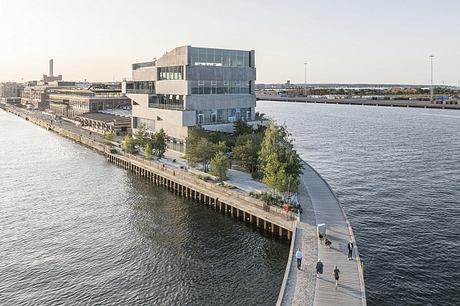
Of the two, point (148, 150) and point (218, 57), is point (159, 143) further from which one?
point (218, 57)

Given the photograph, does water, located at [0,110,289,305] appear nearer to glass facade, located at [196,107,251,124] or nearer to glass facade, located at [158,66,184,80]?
glass facade, located at [196,107,251,124]

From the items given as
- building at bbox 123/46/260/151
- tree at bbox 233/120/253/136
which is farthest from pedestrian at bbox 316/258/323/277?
building at bbox 123/46/260/151

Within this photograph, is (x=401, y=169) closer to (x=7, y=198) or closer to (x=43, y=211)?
(x=43, y=211)

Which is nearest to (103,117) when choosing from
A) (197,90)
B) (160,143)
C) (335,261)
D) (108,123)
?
(108,123)

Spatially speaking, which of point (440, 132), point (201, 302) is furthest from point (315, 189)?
point (440, 132)

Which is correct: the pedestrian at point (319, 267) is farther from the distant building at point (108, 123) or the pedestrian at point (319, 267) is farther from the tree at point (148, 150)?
the distant building at point (108, 123)

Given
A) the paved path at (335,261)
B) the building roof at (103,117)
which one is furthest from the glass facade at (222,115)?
the building roof at (103,117)

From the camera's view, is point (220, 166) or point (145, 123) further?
point (145, 123)
